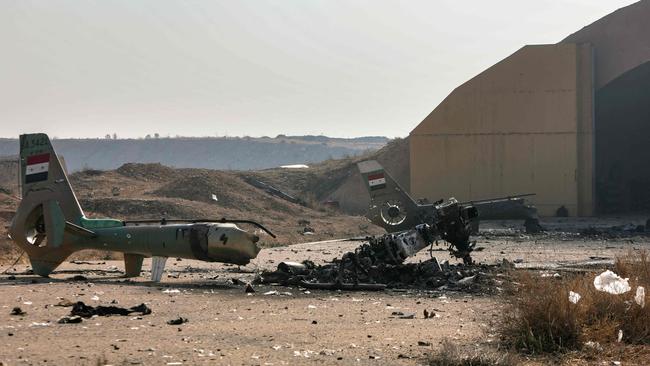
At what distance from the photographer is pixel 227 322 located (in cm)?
1309

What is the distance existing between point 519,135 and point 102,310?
3327 centimetres

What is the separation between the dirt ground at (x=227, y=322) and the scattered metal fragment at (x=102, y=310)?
8.2 inches

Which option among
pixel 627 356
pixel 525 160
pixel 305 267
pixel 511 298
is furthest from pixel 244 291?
pixel 525 160

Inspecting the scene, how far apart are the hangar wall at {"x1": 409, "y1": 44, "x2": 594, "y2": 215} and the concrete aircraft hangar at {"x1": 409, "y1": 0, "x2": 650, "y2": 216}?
0.05 meters

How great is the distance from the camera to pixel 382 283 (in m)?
18.2

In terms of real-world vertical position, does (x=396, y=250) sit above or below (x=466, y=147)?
below

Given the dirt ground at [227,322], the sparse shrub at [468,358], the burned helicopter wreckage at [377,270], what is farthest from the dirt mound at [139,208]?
the sparse shrub at [468,358]

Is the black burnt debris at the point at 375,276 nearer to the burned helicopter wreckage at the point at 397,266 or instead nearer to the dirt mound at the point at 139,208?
the burned helicopter wreckage at the point at 397,266

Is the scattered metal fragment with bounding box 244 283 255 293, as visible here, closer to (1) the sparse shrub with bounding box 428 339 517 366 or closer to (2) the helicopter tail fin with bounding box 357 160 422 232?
(1) the sparse shrub with bounding box 428 339 517 366

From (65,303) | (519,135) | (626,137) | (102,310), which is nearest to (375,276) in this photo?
(65,303)

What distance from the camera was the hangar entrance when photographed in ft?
156

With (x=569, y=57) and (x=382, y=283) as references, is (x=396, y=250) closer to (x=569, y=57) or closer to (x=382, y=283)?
(x=382, y=283)

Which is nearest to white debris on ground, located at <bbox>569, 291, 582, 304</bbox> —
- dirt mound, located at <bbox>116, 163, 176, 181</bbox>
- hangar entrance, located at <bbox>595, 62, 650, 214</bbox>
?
hangar entrance, located at <bbox>595, 62, 650, 214</bbox>

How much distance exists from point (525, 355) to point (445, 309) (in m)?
4.28
